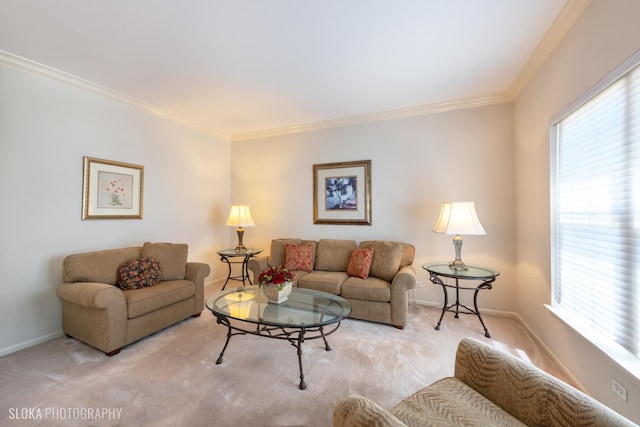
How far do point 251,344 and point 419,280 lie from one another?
2368 mm

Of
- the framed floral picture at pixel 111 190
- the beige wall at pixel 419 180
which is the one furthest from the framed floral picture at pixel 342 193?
the framed floral picture at pixel 111 190

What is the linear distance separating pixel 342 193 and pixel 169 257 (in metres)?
2.50

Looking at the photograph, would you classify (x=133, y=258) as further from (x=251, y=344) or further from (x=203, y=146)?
(x=203, y=146)

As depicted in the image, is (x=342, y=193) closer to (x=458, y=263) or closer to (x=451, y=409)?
(x=458, y=263)

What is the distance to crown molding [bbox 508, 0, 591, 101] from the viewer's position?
6.13 ft

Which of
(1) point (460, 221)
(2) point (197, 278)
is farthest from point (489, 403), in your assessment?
(2) point (197, 278)

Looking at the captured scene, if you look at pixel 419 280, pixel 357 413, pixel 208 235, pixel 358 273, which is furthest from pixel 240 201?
pixel 357 413

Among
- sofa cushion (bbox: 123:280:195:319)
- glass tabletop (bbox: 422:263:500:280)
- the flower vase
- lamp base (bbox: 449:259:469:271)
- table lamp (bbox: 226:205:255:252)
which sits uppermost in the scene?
table lamp (bbox: 226:205:255:252)

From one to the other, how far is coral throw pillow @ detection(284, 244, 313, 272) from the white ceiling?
2015mm

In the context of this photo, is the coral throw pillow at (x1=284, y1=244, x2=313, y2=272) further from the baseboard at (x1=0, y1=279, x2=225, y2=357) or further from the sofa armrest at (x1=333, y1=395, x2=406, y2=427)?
the sofa armrest at (x1=333, y1=395, x2=406, y2=427)

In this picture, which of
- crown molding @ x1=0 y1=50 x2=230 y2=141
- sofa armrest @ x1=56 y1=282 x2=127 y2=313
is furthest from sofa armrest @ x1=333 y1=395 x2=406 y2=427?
crown molding @ x1=0 y1=50 x2=230 y2=141

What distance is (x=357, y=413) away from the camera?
95 centimetres

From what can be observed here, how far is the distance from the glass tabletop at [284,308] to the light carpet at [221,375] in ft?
1.45

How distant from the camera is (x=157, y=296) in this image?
272 cm
